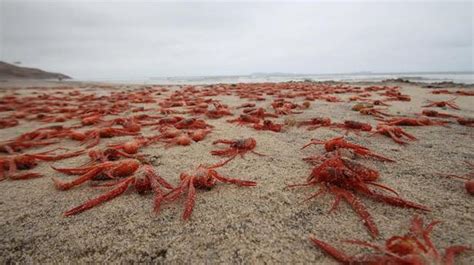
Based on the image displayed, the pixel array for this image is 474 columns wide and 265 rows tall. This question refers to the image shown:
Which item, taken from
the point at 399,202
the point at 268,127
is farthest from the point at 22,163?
the point at 399,202

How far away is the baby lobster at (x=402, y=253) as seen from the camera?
119 cm

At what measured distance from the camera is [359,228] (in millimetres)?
1559

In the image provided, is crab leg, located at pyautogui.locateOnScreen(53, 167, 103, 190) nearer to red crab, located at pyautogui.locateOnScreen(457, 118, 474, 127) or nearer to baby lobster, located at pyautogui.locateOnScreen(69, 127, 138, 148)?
baby lobster, located at pyautogui.locateOnScreen(69, 127, 138, 148)

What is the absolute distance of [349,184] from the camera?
195 cm

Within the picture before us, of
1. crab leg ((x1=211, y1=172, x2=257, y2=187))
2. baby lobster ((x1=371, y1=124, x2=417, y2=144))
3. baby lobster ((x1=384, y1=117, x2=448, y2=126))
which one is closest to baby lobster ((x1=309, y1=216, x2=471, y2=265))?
crab leg ((x1=211, y1=172, x2=257, y2=187))

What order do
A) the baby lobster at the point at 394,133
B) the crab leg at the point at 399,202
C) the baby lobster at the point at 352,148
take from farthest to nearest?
the baby lobster at the point at 394,133
the baby lobster at the point at 352,148
the crab leg at the point at 399,202

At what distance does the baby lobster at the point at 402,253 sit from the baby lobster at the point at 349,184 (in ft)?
1.15

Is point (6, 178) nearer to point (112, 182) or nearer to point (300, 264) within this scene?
point (112, 182)

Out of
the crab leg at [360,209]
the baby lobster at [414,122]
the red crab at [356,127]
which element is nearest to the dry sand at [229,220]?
the crab leg at [360,209]

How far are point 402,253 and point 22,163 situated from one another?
3561 mm

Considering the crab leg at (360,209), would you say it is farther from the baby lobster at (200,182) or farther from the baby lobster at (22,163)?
the baby lobster at (22,163)

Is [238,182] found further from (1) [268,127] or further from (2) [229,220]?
(1) [268,127]

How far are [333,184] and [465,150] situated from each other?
1.94 meters

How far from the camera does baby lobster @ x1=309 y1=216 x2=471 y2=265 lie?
1.19m
